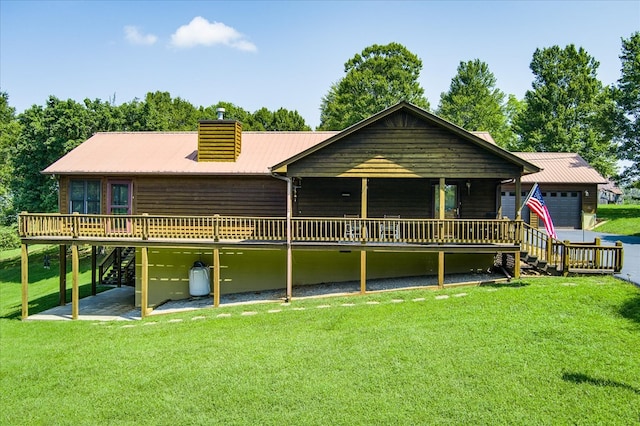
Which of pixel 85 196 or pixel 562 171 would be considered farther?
pixel 562 171

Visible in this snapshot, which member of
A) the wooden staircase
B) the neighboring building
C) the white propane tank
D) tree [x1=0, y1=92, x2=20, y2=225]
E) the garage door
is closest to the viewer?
the white propane tank

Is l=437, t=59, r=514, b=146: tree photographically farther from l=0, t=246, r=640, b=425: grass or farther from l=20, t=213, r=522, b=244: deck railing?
l=0, t=246, r=640, b=425: grass

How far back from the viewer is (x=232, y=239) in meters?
17.0

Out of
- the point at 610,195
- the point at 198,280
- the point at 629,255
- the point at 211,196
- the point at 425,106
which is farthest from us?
the point at 610,195

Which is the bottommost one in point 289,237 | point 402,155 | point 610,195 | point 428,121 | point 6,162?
point 289,237

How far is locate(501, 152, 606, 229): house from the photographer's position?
27078 mm

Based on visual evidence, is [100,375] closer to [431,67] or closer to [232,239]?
[232,239]

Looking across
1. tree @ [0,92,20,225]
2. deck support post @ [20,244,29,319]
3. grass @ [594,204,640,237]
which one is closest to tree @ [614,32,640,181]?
grass @ [594,204,640,237]

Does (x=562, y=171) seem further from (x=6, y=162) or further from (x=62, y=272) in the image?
(x=6, y=162)

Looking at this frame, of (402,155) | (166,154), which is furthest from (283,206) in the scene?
(166,154)

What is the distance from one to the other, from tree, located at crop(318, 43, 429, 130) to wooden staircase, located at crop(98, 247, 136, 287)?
91.8 feet

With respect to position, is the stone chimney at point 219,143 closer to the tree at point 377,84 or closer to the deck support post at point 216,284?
the deck support post at point 216,284

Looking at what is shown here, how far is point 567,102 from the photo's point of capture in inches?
1603

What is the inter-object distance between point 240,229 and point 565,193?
20.5 meters
